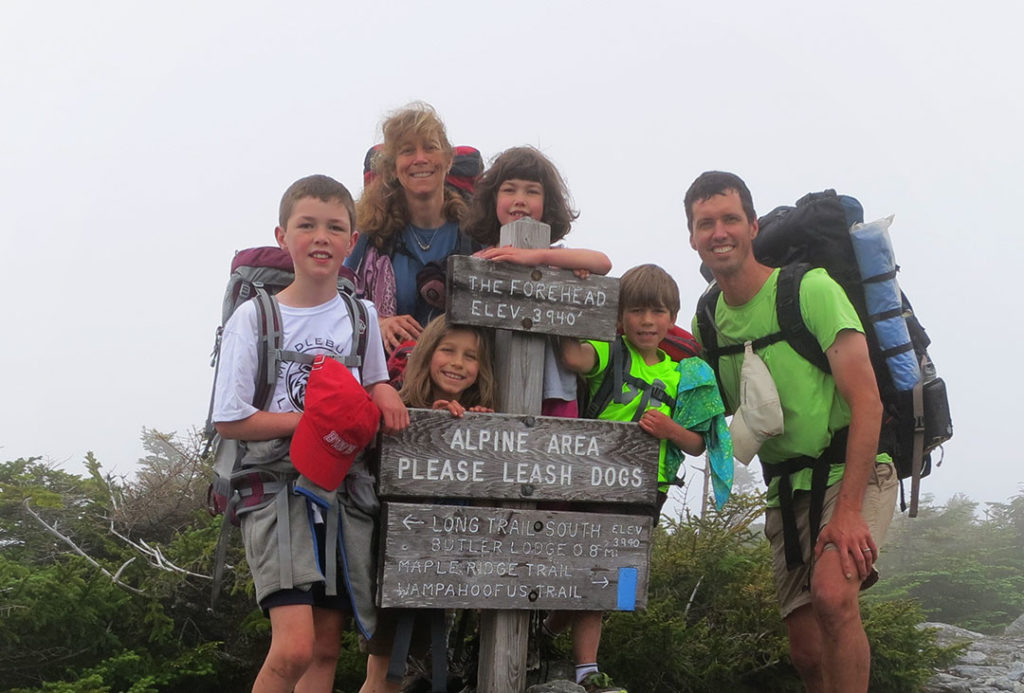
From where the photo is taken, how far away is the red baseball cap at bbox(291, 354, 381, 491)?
145 inches

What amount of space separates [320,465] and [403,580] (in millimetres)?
756

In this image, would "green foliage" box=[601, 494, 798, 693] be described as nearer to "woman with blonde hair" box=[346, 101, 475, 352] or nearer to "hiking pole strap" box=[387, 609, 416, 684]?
"hiking pole strap" box=[387, 609, 416, 684]

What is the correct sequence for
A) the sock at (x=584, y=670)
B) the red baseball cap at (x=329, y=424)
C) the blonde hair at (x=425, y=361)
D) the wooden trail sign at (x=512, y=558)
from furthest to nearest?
the sock at (x=584, y=670)
the blonde hair at (x=425, y=361)
the wooden trail sign at (x=512, y=558)
the red baseball cap at (x=329, y=424)

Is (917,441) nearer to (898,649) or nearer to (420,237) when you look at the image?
(898,649)

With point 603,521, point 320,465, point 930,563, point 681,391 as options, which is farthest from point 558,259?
point 930,563

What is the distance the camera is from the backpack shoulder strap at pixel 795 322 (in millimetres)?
4703

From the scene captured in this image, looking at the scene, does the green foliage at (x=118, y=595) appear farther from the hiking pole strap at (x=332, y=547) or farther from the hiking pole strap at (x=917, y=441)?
the hiking pole strap at (x=917, y=441)

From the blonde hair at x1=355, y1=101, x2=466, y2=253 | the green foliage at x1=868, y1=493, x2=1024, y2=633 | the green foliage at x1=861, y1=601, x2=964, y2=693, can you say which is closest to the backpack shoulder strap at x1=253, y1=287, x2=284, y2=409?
the blonde hair at x1=355, y1=101, x2=466, y2=253

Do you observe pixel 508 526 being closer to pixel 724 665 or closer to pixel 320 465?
→ pixel 320 465

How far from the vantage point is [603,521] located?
4504mm

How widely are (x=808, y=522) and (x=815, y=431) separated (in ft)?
1.67

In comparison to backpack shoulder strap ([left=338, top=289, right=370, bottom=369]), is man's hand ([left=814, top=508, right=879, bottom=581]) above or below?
below

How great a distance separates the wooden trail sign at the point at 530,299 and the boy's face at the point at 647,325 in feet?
0.62

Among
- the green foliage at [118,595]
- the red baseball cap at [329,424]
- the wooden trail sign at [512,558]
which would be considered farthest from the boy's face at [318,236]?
the green foliage at [118,595]
